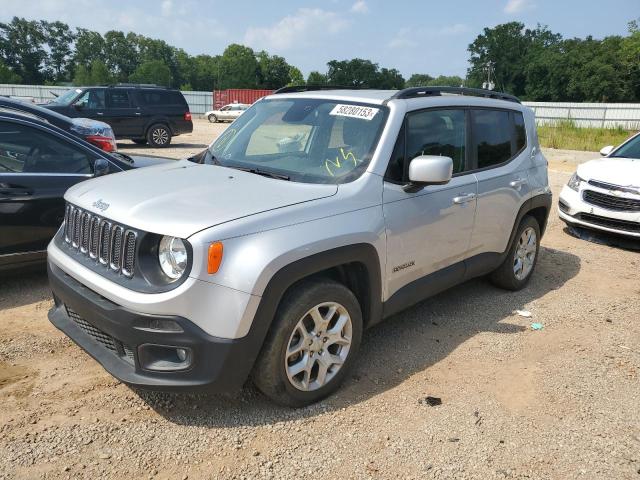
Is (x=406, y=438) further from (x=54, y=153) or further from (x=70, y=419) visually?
(x=54, y=153)

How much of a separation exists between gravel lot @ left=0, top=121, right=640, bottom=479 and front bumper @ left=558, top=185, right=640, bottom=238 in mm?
2720

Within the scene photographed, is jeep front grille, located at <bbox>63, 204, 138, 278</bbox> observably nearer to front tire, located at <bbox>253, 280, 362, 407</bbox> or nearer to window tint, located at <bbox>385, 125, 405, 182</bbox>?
front tire, located at <bbox>253, 280, 362, 407</bbox>

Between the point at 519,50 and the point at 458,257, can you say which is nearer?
the point at 458,257

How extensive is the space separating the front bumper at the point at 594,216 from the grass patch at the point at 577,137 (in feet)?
46.6

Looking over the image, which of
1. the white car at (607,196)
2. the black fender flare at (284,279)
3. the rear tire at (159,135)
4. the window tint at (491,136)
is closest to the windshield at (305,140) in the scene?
the black fender flare at (284,279)

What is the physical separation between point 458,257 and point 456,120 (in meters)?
1.08

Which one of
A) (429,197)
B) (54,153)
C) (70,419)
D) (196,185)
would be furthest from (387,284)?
(54,153)

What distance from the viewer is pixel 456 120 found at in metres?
4.26

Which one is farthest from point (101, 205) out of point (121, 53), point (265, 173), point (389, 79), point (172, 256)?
point (121, 53)

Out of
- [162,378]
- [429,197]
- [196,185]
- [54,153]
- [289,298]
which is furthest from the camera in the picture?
[54,153]

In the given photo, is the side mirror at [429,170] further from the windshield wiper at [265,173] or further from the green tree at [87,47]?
the green tree at [87,47]

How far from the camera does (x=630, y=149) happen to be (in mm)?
8078

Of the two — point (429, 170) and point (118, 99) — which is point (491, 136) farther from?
point (118, 99)

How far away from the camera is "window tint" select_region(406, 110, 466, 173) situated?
12.4ft
